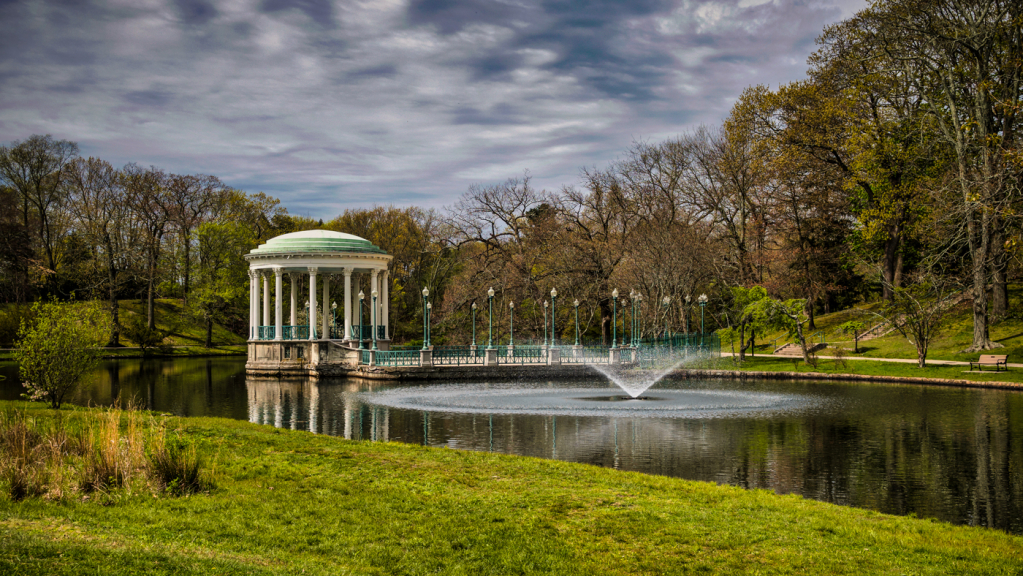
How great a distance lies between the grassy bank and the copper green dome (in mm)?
37209

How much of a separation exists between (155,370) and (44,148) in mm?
33002

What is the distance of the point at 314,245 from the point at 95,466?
1551 inches

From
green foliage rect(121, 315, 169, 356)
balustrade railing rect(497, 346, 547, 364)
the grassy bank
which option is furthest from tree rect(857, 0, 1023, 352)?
green foliage rect(121, 315, 169, 356)

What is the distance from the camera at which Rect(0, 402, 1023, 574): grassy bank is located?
7371mm

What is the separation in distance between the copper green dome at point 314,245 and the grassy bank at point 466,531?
122ft

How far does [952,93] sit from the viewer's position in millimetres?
39188

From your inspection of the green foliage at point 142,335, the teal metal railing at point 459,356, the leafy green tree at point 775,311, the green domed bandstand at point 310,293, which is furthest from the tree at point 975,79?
the green foliage at point 142,335

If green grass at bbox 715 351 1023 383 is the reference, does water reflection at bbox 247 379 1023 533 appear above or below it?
below

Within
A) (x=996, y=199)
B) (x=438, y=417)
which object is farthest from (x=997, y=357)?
(x=438, y=417)

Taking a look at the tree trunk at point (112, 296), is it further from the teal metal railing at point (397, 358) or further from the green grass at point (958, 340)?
the green grass at point (958, 340)

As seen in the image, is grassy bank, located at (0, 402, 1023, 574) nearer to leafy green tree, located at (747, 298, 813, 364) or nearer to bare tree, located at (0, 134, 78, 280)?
leafy green tree, located at (747, 298, 813, 364)

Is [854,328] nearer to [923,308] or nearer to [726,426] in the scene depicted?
[923,308]

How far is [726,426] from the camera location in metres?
20.8

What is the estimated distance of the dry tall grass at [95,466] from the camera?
31.2 feet
